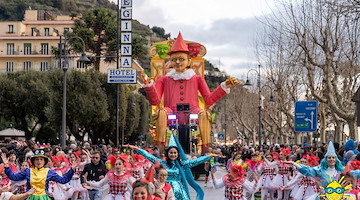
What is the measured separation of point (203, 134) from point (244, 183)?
→ 14.9m

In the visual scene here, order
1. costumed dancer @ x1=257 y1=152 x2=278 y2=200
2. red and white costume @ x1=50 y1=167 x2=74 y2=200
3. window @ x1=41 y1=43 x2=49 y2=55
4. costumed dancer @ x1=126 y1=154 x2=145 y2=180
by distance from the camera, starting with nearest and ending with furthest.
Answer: red and white costume @ x1=50 y1=167 x2=74 y2=200 < costumed dancer @ x1=126 y1=154 x2=145 y2=180 < costumed dancer @ x1=257 y1=152 x2=278 y2=200 < window @ x1=41 y1=43 x2=49 y2=55

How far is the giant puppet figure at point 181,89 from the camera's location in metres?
26.9

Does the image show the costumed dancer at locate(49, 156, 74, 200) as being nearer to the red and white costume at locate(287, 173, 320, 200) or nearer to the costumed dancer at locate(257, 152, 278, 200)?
the red and white costume at locate(287, 173, 320, 200)

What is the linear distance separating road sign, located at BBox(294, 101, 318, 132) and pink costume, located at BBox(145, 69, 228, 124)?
182 inches

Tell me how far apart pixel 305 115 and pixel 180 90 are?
20.8ft

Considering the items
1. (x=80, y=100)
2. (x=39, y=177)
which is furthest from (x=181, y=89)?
(x=80, y=100)

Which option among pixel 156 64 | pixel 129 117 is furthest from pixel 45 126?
pixel 156 64

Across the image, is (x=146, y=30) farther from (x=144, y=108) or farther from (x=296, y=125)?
(x=296, y=125)

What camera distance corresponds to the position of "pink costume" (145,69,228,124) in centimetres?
2762

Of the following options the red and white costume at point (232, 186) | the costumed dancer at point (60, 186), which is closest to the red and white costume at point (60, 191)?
the costumed dancer at point (60, 186)

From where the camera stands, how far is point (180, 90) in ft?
91.1

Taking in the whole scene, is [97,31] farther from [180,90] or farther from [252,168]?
[252,168]

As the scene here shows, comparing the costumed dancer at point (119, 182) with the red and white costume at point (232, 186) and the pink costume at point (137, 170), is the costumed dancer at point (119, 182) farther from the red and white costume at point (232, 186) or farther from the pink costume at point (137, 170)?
the pink costume at point (137, 170)

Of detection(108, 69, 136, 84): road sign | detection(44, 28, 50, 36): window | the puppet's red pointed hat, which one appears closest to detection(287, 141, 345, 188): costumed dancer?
detection(108, 69, 136, 84): road sign
